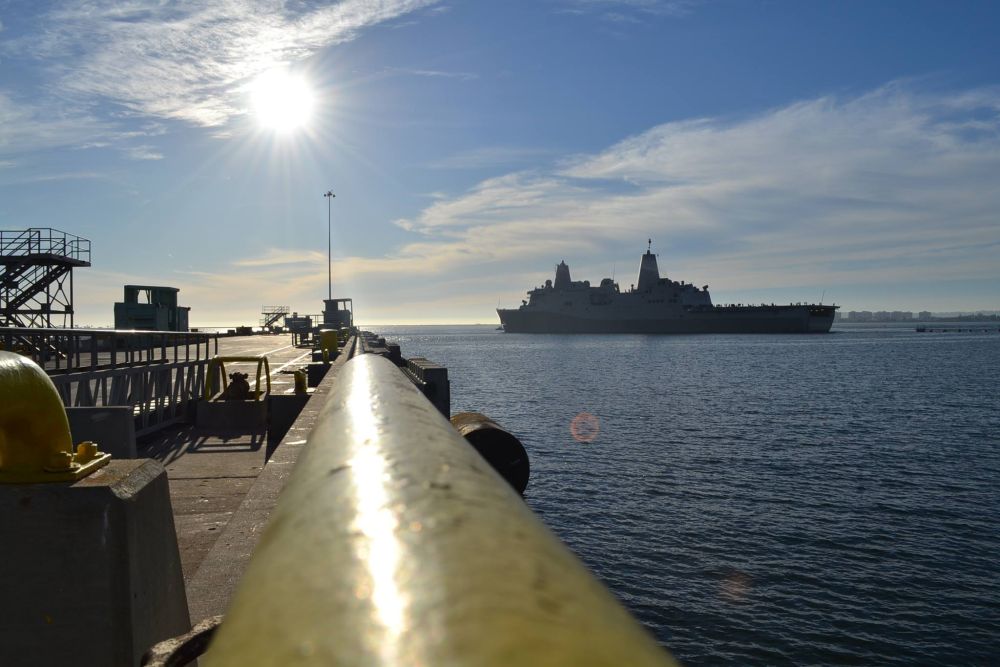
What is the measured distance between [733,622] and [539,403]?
28.1 metres

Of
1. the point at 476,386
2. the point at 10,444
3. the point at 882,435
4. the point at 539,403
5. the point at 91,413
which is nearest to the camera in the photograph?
the point at 10,444

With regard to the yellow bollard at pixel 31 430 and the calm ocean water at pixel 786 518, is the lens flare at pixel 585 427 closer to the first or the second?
the calm ocean water at pixel 786 518

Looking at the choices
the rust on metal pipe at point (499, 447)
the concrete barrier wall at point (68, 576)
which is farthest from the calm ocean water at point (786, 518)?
the concrete barrier wall at point (68, 576)

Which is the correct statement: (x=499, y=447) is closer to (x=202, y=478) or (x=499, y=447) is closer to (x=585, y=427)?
(x=202, y=478)

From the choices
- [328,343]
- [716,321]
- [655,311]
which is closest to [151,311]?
[328,343]

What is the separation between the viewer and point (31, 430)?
9.64 feet

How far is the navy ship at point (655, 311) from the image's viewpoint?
13350 centimetres

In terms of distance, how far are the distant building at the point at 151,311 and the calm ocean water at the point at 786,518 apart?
70.3 ft

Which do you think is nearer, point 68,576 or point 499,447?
point 68,576

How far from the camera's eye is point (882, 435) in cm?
2786

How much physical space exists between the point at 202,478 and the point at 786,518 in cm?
1335

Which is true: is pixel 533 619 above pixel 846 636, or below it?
above

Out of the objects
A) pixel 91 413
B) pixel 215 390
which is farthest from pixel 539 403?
pixel 91 413

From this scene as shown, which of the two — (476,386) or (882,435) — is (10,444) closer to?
(882,435)
